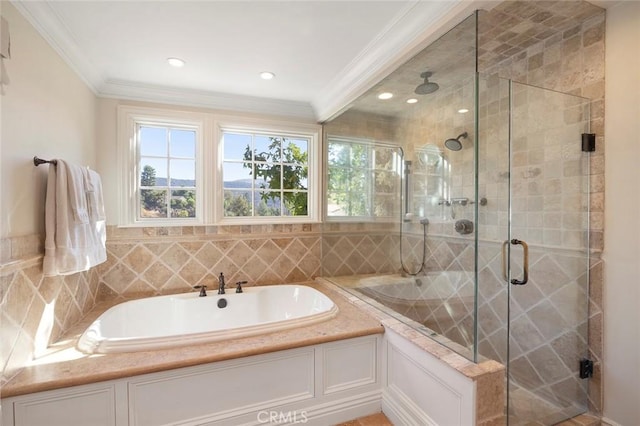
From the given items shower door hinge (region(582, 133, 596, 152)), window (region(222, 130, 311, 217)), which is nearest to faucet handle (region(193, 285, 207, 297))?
window (region(222, 130, 311, 217))

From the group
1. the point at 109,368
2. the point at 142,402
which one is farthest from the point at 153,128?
the point at 142,402

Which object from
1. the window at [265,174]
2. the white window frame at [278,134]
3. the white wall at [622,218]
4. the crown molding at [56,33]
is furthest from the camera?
the window at [265,174]

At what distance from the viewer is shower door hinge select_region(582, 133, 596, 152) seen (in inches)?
70.2

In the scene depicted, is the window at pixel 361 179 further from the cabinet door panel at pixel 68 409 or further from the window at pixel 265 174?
the cabinet door panel at pixel 68 409

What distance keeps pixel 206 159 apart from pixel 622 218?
3.04m

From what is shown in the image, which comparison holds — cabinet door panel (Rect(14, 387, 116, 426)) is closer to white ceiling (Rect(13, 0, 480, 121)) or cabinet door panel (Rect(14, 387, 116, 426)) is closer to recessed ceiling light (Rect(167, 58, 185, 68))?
white ceiling (Rect(13, 0, 480, 121))

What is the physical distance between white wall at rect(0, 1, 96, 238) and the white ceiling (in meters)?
0.12

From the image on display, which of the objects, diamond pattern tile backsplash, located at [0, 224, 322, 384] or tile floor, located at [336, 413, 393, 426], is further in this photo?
tile floor, located at [336, 413, 393, 426]

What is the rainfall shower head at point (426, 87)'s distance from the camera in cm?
208

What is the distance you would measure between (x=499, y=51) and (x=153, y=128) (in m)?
2.93

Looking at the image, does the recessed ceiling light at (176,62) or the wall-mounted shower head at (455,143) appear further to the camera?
the wall-mounted shower head at (455,143)

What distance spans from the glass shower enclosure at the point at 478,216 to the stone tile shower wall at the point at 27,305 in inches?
83.1

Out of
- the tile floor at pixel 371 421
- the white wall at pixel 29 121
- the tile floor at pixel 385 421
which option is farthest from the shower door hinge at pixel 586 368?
the white wall at pixel 29 121

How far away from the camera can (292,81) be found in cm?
248
